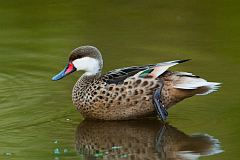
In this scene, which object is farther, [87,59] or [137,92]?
[87,59]

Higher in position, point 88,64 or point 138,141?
point 88,64

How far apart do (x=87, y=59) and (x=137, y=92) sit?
685 mm

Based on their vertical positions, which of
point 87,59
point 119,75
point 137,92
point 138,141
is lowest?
point 138,141

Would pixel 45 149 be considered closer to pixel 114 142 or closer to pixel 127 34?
pixel 114 142

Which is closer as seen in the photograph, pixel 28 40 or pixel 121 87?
pixel 121 87

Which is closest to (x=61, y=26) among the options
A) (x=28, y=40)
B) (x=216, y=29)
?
(x=28, y=40)

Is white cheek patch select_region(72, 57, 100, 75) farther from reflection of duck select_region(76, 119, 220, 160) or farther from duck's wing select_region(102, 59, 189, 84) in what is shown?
reflection of duck select_region(76, 119, 220, 160)

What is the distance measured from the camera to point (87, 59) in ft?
29.3

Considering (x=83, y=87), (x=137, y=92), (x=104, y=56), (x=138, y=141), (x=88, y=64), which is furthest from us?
(x=104, y=56)

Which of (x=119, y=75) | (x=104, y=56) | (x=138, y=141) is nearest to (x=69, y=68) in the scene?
(x=119, y=75)

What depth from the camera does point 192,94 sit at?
871cm

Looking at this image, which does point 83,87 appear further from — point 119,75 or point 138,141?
point 138,141

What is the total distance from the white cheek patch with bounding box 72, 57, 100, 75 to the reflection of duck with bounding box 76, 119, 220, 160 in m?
0.56

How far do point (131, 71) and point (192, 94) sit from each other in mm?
667
